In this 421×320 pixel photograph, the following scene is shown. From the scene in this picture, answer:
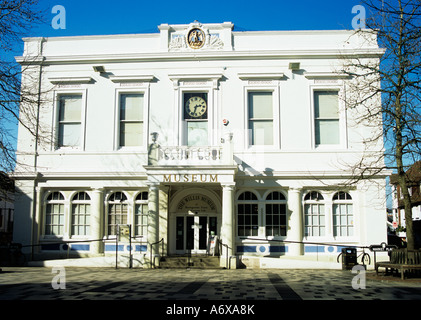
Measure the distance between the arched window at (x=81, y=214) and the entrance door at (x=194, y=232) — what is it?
417 centimetres

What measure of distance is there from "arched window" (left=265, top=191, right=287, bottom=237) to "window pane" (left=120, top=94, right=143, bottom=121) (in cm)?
717

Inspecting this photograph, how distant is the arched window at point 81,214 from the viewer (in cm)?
2014

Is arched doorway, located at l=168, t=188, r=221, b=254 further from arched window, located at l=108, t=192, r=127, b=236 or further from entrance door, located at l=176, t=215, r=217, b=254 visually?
arched window, located at l=108, t=192, r=127, b=236

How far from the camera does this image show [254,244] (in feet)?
63.5

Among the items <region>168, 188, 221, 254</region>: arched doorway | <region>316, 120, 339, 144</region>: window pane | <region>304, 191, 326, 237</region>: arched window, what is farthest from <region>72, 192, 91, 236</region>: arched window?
<region>316, 120, 339, 144</region>: window pane

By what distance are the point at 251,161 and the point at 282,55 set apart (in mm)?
5148

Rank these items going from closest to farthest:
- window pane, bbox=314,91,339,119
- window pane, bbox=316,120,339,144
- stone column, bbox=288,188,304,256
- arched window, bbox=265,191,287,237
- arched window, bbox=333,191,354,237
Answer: stone column, bbox=288,188,304,256, arched window, bbox=333,191,354,237, arched window, bbox=265,191,287,237, window pane, bbox=316,120,339,144, window pane, bbox=314,91,339,119

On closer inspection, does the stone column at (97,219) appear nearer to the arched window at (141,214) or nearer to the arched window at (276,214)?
the arched window at (141,214)

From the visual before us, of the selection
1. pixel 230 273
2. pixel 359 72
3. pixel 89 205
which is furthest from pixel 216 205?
pixel 359 72

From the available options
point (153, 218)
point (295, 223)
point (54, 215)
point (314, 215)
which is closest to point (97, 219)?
point (54, 215)

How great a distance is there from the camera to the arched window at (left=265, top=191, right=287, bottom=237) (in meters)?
19.5

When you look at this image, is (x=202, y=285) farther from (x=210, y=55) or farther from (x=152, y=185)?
(x=210, y=55)

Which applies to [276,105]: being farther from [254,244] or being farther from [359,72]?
[254,244]

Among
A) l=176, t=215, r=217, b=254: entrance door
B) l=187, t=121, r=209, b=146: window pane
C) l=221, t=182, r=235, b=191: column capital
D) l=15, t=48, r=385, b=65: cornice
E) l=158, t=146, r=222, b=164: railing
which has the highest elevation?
l=15, t=48, r=385, b=65: cornice
